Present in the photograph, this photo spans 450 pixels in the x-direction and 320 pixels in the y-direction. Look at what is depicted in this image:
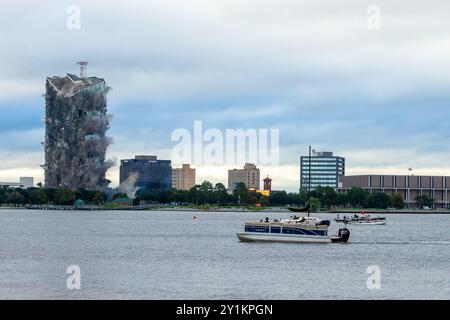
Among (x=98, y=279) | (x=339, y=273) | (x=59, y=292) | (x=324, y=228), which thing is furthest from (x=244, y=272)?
(x=324, y=228)

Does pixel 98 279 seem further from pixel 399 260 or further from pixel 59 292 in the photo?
pixel 399 260

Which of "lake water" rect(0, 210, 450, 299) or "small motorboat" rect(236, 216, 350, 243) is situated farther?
"small motorboat" rect(236, 216, 350, 243)

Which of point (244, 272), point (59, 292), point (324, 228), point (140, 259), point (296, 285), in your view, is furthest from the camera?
point (324, 228)

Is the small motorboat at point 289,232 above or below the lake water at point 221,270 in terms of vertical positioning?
above

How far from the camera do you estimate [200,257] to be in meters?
98.5

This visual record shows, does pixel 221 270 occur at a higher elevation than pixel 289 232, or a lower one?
lower

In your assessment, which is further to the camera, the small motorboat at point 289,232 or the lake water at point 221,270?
the small motorboat at point 289,232

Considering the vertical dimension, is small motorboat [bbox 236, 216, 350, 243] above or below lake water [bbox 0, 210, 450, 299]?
above

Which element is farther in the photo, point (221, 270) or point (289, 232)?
point (289, 232)
